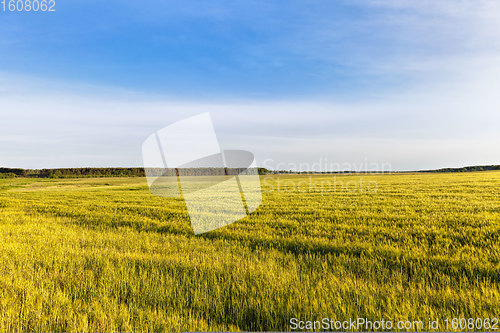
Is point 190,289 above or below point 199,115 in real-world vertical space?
below

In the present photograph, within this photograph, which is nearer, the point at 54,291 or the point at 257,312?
the point at 257,312

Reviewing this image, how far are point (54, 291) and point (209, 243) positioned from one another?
398 cm

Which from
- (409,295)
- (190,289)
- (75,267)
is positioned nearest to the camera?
(409,295)

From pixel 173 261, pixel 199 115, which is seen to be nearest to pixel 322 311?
pixel 173 261

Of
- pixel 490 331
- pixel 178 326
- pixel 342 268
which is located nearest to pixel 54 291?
pixel 178 326

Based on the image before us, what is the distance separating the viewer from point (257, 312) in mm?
3656

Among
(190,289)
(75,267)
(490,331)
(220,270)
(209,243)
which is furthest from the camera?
(209,243)

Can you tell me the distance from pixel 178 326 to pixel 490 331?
3.81 meters

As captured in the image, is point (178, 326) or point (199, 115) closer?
point (178, 326)

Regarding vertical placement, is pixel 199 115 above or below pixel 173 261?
above

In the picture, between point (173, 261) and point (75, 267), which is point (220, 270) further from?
point (75, 267)

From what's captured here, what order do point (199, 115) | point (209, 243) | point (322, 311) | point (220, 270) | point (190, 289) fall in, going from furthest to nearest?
point (209, 243) < point (199, 115) < point (220, 270) < point (190, 289) < point (322, 311)

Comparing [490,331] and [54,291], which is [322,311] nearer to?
[490,331]

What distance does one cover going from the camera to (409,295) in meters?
4.06
